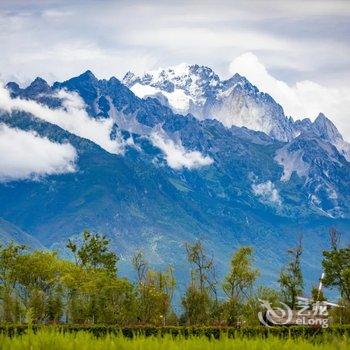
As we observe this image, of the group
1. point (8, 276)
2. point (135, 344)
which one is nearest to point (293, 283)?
point (8, 276)

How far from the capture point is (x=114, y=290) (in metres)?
122

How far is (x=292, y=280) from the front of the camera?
11850cm

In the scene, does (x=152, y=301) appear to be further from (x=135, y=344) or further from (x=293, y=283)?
(x=135, y=344)

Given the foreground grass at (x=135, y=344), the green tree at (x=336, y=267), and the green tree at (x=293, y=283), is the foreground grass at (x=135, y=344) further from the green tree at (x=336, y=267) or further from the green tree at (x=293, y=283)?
the green tree at (x=336, y=267)

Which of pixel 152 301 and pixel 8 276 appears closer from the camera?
pixel 152 301

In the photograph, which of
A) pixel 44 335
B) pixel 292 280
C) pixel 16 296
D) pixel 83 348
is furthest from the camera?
pixel 16 296

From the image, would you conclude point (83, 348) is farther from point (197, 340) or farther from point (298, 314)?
point (298, 314)

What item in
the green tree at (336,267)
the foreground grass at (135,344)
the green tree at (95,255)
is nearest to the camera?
the foreground grass at (135,344)

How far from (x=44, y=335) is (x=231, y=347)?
10.6ft

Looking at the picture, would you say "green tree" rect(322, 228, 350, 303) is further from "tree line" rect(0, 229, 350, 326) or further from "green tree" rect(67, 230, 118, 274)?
"green tree" rect(67, 230, 118, 274)

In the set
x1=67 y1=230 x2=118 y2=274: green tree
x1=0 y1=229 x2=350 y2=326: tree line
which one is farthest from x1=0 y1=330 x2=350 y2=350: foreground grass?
x1=67 y1=230 x2=118 y2=274: green tree

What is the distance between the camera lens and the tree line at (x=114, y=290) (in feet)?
387

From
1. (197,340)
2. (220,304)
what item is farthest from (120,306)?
(197,340)

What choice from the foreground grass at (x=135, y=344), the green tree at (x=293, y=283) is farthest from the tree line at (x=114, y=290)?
the foreground grass at (x=135, y=344)
